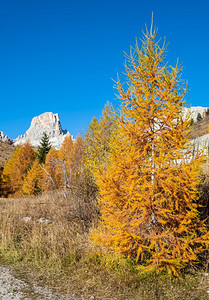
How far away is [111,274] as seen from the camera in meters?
5.15

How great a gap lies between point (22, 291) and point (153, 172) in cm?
368

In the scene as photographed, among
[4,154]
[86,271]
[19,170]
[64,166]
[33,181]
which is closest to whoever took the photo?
[86,271]

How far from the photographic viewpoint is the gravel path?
429cm

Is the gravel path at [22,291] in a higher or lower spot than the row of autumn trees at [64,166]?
lower

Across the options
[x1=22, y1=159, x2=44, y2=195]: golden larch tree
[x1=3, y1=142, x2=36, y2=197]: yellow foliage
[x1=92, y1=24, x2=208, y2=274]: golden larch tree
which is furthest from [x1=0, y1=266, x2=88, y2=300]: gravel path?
[x1=3, y1=142, x2=36, y2=197]: yellow foliage

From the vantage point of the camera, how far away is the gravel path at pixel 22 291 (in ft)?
14.1

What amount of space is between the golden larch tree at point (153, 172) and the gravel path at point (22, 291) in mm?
1464

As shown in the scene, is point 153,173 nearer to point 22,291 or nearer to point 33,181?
point 22,291

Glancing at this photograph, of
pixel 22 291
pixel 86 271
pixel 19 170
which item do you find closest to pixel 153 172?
pixel 86 271

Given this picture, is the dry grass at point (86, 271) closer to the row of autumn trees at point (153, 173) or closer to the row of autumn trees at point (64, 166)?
the row of autumn trees at point (153, 173)

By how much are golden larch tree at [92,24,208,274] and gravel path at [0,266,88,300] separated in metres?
1.46

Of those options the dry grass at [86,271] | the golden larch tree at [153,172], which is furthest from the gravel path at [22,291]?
the golden larch tree at [153,172]

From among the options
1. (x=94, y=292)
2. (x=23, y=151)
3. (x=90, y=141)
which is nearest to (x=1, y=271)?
(x=94, y=292)

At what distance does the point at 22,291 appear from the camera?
4.50 metres
